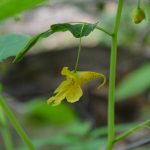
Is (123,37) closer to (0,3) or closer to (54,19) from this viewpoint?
(54,19)

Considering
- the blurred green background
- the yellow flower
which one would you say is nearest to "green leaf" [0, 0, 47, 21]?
the yellow flower

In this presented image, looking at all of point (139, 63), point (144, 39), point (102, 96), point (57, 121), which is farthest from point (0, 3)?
point (144, 39)

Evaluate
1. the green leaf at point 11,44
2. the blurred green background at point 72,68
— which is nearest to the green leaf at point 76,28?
the green leaf at point 11,44

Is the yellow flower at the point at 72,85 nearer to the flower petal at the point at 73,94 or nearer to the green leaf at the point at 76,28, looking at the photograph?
the flower petal at the point at 73,94

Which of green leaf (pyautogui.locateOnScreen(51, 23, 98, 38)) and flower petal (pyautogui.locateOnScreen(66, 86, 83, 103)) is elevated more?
green leaf (pyautogui.locateOnScreen(51, 23, 98, 38))

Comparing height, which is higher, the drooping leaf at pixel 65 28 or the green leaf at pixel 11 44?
the green leaf at pixel 11 44

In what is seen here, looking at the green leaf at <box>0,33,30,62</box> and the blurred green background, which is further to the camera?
the blurred green background

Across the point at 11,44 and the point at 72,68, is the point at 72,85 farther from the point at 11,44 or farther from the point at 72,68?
the point at 72,68

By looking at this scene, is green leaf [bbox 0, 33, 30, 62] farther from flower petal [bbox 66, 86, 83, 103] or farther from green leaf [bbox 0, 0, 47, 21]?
flower petal [bbox 66, 86, 83, 103]

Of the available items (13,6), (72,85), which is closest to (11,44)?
(13,6)
